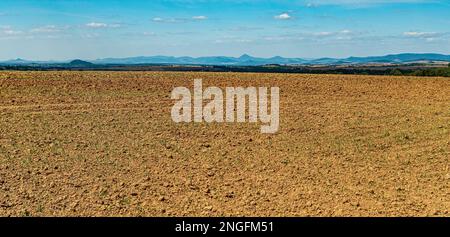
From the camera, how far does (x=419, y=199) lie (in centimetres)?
921

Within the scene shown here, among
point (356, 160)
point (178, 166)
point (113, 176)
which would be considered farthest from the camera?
point (356, 160)

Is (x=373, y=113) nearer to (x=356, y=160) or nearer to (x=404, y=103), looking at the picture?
Result: (x=404, y=103)

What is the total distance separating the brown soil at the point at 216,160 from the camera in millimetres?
8844

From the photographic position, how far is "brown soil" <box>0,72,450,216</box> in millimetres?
8844

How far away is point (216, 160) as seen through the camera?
12.2 metres

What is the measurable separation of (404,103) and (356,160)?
40.2ft

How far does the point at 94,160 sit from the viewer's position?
1184cm
